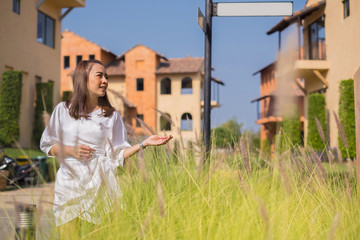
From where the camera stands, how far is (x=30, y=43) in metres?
19.8

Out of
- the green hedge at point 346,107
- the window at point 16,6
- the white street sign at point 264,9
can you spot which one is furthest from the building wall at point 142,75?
the white street sign at point 264,9

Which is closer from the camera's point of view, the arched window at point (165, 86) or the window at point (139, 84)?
the window at point (139, 84)

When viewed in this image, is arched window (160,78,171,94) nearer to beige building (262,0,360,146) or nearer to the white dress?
beige building (262,0,360,146)

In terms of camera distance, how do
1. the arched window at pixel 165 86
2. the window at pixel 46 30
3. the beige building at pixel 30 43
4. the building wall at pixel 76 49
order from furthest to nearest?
1. the arched window at pixel 165 86
2. the building wall at pixel 76 49
3. the window at pixel 46 30
4. the beige building at pixel 30 43

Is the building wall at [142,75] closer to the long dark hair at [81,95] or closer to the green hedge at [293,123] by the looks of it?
the green hedge at [293,123]

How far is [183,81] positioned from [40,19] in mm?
15903

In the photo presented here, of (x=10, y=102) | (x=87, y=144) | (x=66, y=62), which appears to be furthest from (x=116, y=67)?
(x=87, y=144)

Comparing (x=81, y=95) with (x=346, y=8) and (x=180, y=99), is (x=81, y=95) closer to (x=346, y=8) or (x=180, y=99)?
(x=346, y=8)

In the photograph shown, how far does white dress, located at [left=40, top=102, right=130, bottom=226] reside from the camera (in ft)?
8.25

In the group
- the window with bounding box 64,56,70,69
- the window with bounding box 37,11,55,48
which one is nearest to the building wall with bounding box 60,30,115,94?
the window with bounding box 64,56,70,69

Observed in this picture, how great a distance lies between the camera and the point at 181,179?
135 inches

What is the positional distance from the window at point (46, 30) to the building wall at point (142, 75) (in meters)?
11.4

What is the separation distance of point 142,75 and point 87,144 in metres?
30.7

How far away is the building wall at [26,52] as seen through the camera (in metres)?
17.9
